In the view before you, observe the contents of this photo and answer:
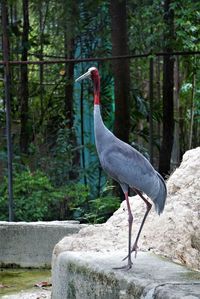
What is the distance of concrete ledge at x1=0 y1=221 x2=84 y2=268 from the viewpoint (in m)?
8.42

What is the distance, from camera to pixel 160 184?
17.0 feet

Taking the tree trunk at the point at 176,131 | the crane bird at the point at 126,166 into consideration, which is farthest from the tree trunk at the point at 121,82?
the crane bird at the point at 126,166

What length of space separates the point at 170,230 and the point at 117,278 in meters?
1.52

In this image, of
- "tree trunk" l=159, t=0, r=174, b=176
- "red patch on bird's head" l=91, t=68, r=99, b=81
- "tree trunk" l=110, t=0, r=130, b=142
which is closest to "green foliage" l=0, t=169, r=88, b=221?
"tree trunk" l=110, t=0, r=130, b=142

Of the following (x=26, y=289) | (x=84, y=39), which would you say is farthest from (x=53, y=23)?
(x=26, y=289)

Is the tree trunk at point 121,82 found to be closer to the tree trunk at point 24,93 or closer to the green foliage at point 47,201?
the green foliage at point 47,201

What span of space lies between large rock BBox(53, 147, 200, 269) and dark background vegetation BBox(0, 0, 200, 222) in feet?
6.51

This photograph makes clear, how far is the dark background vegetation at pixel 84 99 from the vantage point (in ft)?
32.0

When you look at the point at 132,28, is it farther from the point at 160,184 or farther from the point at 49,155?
the point at 160,184

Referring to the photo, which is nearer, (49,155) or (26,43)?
(49,155)

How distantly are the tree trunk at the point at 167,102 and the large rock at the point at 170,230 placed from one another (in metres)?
3.14

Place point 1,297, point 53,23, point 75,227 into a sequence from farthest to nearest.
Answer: point 53,23, point 75,227, point 1,297

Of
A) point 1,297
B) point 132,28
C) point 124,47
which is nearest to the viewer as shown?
point 1,297

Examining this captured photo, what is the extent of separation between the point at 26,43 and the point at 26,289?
5560 millimetres
